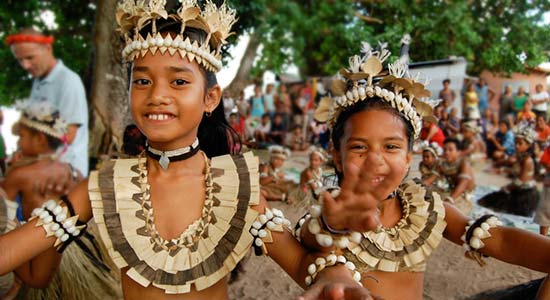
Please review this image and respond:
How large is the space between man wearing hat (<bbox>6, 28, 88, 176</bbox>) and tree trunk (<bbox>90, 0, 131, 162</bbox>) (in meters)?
1.80

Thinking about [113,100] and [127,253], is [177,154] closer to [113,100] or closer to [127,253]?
[127,253]

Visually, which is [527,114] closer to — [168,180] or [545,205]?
[545,205]

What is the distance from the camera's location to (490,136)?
5891 millimetres

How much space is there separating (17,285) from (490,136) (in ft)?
18.7

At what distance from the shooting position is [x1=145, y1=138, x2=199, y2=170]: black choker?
1.46 metres

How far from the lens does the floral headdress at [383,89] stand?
5.30 feet

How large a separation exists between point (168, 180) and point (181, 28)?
52 centimetres

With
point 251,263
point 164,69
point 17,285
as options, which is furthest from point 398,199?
point 17,285

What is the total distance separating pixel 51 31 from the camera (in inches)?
307

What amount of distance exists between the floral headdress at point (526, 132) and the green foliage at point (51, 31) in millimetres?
6373

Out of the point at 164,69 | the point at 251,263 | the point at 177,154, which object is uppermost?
the point at 164,69

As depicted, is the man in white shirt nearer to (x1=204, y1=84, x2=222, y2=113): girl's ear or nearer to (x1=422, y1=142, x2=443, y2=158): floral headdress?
(x1=422, y1=142, x2=443, y2=158): floral headdress

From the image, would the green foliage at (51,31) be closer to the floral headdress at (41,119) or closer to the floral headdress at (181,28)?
the floral headdress at (41,119)

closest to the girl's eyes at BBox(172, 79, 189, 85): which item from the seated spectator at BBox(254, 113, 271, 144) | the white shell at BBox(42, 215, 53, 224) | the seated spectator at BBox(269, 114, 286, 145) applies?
the white shell at BBox(42, 215, 53, 224)
